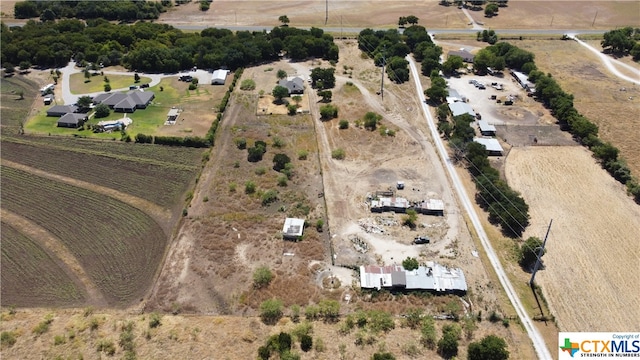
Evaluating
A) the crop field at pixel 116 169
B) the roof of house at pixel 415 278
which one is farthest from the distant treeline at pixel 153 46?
the roof of house at pixel 415 278

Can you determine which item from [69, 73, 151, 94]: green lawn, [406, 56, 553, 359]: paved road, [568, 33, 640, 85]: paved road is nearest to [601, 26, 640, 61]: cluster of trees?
[568, 33, 640, 85]: paved road

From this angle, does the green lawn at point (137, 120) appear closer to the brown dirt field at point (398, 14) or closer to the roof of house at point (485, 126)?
the brown dirt field at point (398, 14)

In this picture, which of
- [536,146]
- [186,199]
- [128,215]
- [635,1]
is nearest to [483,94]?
[536,146]

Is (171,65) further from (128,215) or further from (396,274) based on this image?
(396,274)

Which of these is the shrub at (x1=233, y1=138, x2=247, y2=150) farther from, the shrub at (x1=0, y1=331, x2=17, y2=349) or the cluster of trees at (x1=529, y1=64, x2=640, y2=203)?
the cluster of trees at (x1=529, y1=64, x2=640, y2=203)

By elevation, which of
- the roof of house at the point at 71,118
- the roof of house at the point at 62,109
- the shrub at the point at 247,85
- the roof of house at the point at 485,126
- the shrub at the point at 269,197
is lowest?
the shrub at the point at 269,197

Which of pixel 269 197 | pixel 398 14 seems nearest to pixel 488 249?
pixel 269 197

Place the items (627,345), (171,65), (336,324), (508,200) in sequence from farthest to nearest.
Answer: (171,65)
(508,200)
(336,324)
(627,345)
